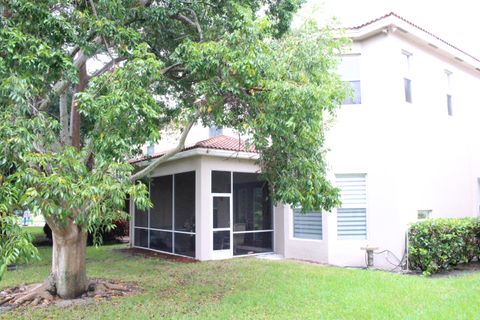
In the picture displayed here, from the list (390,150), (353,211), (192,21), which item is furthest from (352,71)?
(192,21)

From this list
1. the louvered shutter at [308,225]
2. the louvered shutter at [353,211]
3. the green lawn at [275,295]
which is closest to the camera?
the green lawn at [275,295]

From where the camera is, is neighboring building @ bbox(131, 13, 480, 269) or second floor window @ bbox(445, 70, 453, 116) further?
second floor window @ bbox(445, 70, 453, 116)

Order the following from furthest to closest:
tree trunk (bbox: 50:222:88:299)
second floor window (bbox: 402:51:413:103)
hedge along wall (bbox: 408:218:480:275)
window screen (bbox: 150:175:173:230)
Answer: window screen (bbox: 150:175:173:230)
second floor window (bbox: 402:51:413:103)
hedge along wall (bbox: 408:218:480:275)
tree trunk (bbox: 50:222:88:299)

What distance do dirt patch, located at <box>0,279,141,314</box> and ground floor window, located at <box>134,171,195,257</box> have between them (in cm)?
514

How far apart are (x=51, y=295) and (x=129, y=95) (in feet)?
17.8

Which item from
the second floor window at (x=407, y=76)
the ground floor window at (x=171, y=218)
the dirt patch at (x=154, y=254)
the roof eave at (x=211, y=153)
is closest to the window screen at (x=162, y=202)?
the ground floor window at (x=171, y=218)

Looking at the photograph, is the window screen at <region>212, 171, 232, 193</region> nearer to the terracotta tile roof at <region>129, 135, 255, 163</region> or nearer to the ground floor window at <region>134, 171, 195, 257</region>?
the ground floor window at <region>134, 171, 195, 257</region>

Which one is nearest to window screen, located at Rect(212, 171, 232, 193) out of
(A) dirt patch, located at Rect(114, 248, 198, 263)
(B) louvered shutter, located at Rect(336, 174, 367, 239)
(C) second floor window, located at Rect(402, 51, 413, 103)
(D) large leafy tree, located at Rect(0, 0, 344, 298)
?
(A) dirt patch, located at Rect(114, 248, 198, 263)

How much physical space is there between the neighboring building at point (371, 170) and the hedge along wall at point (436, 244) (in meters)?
0.56

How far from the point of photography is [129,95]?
271 inches

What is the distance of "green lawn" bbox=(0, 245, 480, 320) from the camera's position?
7941 mm

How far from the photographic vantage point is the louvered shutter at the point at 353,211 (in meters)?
13.5

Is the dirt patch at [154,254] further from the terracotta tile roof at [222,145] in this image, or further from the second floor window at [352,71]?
the second floor window at [352,71]

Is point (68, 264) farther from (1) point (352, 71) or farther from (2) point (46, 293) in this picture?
(1) point (352, 71)
